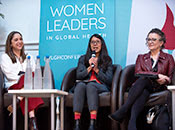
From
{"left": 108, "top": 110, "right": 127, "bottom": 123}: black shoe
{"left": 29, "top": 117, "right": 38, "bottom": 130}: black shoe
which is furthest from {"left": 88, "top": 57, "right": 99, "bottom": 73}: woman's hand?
{"left": 29, "top": 117, "right": 38, "bottom": 130}: black shoe

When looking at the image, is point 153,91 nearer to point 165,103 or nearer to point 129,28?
point 165,103

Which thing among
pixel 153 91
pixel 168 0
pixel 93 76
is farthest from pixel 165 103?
pixel 168 0

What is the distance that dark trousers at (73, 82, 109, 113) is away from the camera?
3.88m

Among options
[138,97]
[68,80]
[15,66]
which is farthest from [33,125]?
[138,97]

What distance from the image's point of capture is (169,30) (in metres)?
4.85

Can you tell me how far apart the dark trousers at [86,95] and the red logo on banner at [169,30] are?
1.30 m

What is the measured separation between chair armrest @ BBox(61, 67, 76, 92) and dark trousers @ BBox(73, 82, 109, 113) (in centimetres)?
29

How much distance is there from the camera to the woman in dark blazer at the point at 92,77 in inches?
153

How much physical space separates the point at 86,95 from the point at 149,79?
0.75 meters

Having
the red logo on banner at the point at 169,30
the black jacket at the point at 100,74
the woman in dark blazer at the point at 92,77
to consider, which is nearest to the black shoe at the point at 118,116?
the woman in dark blazer at the point at 92,77

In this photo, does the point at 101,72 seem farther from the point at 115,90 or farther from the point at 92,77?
the point at 115,90

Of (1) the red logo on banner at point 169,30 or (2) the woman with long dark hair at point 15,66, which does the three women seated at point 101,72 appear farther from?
(1) the red logo on banner at point 169,30

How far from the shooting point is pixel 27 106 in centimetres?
386

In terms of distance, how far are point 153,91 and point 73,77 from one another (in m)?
1.13
